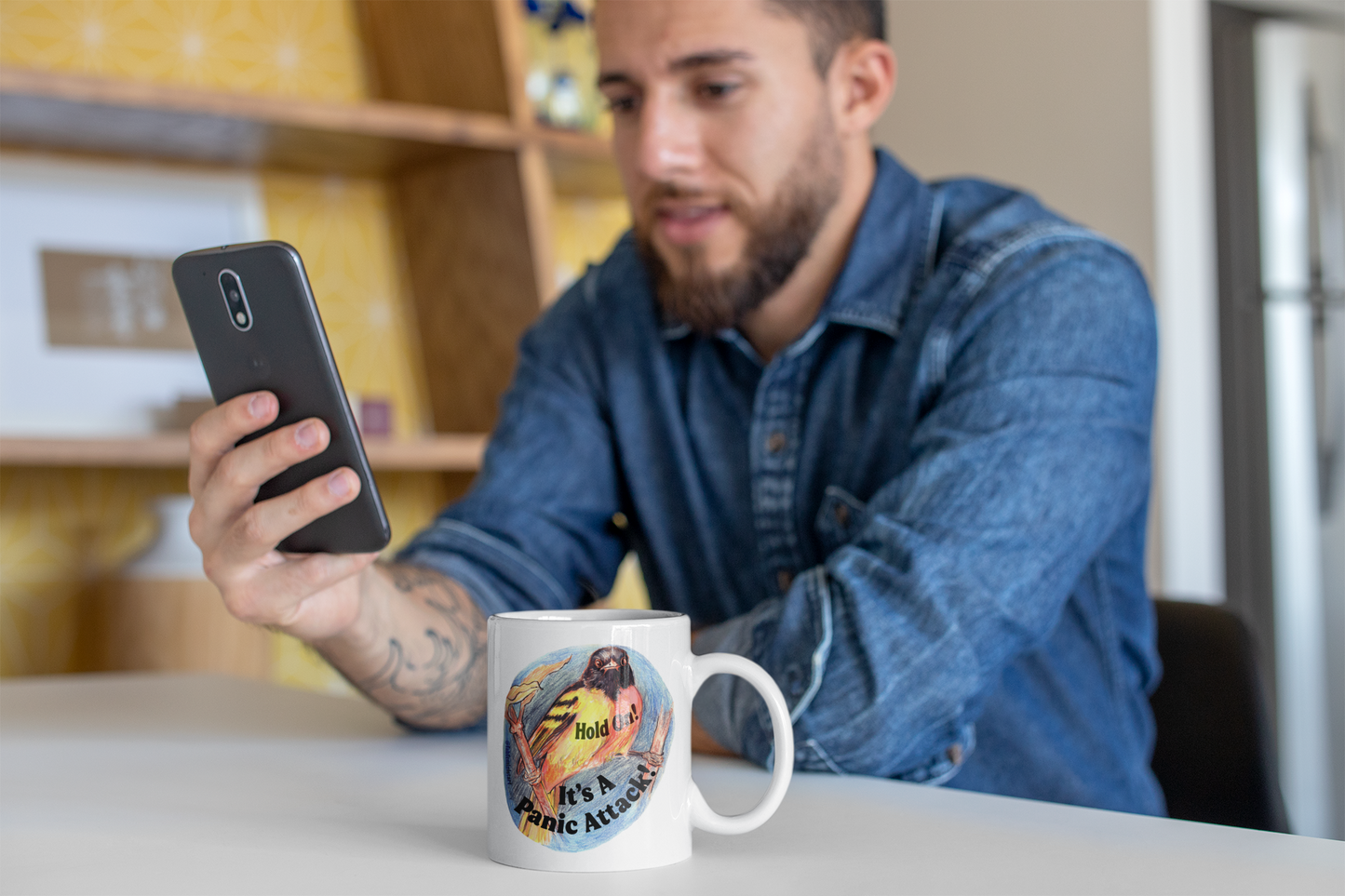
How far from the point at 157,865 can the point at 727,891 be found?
0.81ft

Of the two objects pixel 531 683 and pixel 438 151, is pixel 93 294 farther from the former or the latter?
pixel 531 683

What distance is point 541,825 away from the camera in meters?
0.53

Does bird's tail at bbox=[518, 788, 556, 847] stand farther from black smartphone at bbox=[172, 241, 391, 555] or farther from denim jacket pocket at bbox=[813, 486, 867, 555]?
denim jacket pocket at bbox=[813, 486, 867, 555]

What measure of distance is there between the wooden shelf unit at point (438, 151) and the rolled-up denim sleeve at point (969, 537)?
1.02 metres

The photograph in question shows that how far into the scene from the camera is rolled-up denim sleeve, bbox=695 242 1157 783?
812mm

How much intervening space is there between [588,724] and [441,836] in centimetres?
13

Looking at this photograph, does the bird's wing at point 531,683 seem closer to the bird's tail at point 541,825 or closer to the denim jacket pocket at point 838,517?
the bird's tail at point 541,825

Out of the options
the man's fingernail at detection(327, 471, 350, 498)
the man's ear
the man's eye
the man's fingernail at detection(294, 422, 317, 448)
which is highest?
the man's ear

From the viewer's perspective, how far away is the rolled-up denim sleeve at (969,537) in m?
0.81

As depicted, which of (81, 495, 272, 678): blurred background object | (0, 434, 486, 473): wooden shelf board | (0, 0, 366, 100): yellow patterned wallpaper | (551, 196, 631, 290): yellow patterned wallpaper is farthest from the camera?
(551, 196, 631, 290): yellow patterned wallpaper

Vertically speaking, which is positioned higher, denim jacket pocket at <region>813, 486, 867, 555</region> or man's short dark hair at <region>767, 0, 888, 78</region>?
man's short dark hair at <region>767, 0, 888, 78</region>

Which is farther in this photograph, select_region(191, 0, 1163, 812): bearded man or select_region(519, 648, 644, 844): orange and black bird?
select_region(191, 0, 1163, 812): bearded man

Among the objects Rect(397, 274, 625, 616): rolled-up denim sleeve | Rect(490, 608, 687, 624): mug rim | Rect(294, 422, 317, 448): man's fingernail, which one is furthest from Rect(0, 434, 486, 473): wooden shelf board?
Rect(490, 608, 687, 624): mug rim

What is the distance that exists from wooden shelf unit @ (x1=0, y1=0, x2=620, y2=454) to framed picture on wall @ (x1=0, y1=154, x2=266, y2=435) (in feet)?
0.16
